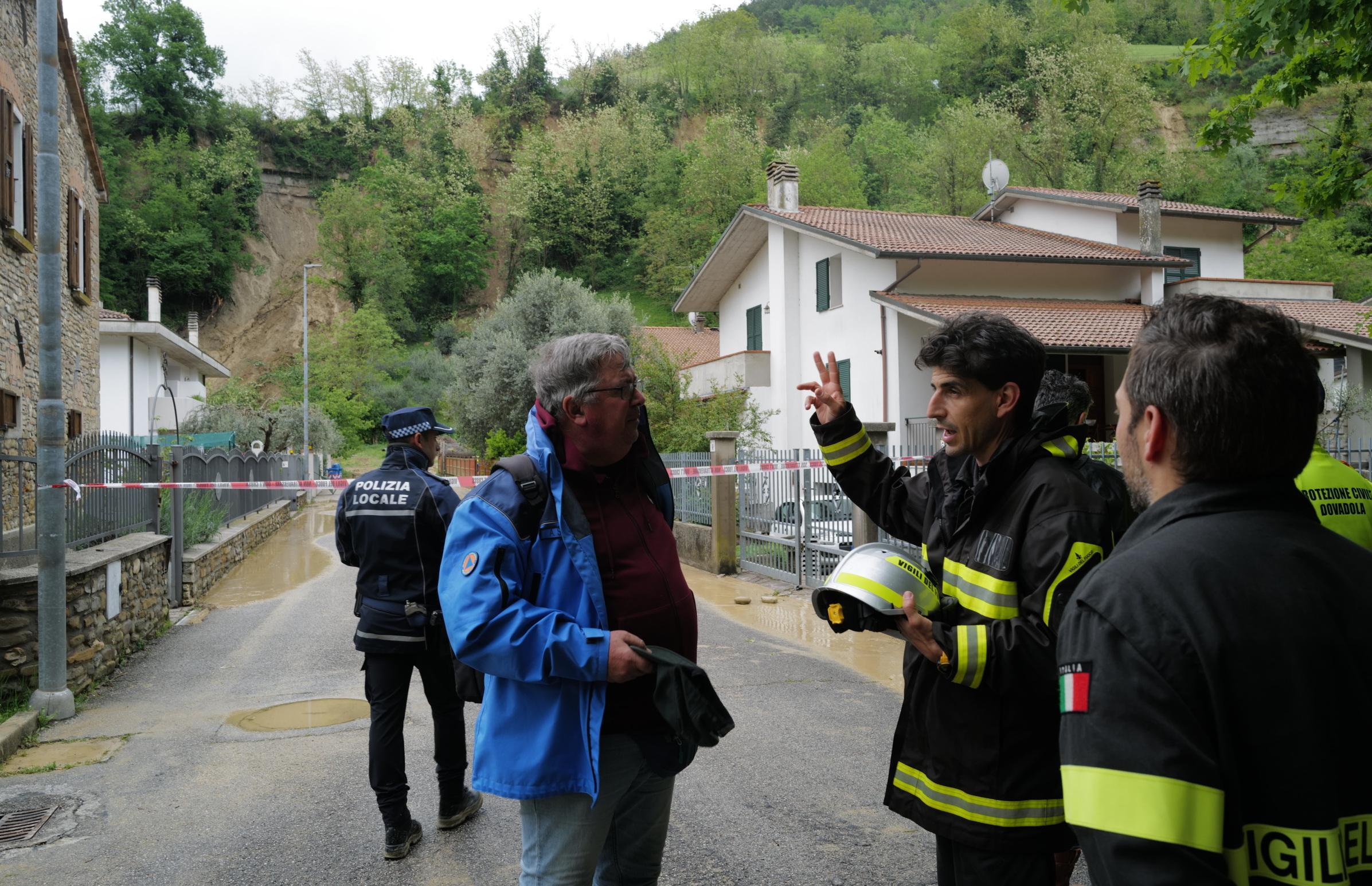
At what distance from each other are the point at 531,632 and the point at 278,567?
14.8 metres

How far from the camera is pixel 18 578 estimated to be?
677 centimetres

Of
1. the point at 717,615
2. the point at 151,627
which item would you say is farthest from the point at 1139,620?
the point at 151,627

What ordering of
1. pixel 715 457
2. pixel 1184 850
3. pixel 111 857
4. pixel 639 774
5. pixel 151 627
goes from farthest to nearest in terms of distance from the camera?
1. pixel 715 457
2. pixel 151 627
3. pixel 111 857
4. pixel 639 774
5. pixel 1184 850

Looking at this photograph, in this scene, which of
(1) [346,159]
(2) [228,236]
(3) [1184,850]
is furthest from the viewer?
(1) [346,159]

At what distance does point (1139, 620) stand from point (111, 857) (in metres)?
4.72

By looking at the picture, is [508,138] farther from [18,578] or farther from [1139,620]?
[1139,620]

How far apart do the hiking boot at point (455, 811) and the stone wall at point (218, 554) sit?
8406mm

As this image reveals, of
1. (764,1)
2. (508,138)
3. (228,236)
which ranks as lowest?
(228,236)

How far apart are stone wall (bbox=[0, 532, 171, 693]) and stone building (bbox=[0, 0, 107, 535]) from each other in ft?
4.38

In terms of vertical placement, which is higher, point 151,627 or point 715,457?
point 715,457

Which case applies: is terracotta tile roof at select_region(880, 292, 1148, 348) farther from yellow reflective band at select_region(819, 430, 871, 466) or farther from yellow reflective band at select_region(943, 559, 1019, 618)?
yellow reflective band at select_region(943, 559, 1019, 618)

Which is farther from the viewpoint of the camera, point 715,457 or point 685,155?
point 685,155

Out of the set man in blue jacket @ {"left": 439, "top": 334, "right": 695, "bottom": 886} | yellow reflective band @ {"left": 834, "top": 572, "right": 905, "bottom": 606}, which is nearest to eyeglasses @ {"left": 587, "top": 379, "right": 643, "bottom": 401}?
man in blue jacket @ {"left": 439, "top": 334, "right": 695, "bottom": 886}

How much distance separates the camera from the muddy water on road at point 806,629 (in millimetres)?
8062
